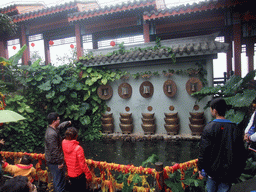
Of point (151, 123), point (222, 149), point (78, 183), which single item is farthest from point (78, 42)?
point (222, 149)

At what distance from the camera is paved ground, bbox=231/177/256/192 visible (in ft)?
10.3

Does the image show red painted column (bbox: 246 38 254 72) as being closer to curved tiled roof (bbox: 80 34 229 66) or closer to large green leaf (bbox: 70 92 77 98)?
curved tiled roof (bbox: 80 34 229 66)

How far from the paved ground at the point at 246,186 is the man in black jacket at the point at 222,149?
1245 millimetres

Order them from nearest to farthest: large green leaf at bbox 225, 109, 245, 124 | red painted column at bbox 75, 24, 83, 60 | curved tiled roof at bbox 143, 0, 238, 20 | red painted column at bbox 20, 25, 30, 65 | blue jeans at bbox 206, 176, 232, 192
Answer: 1. blue jeans at bbox 206, 176, 232, 192
2. large green leaf at bbox 225, 109, 245, 124
3. curved tiled roof at bbox 143, 0, 238, 20
4. red painted column at bbox 75, 24, 83, 60
5. red painted column at bbox 20, 25, 30, 65

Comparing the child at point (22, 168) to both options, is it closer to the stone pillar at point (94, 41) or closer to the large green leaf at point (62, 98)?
the large green leaf at point (62, 98)

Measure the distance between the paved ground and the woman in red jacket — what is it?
251 cm

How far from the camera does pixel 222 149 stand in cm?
219

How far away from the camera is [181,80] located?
23.8 feet

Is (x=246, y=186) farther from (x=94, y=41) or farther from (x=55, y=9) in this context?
(x=55, y=9)

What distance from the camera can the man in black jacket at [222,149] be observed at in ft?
7.08

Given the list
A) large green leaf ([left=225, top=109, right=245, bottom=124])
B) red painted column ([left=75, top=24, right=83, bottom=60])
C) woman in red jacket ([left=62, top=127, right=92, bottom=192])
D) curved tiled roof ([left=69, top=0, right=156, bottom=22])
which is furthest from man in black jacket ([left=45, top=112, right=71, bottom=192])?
red painted column ([left=75, top=24, right=83, bottom=60])

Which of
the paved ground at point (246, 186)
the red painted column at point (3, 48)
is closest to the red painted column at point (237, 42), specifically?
the paved ground at point (246, 186)

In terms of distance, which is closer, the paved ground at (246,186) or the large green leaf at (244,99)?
the paved ground at (246,186)

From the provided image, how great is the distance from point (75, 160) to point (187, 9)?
6576 millimetres
